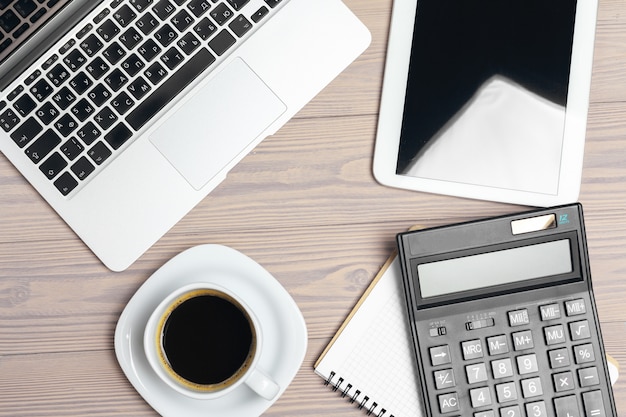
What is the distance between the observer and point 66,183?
57 cm

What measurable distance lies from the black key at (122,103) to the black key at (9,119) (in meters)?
0.09

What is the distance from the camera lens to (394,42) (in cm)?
59

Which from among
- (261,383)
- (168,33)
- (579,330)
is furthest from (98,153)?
(579,330)

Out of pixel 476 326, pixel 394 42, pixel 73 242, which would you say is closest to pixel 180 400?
pixel 73 242

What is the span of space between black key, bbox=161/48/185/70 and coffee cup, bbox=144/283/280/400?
0.21 meters

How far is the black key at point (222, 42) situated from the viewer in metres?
0.58

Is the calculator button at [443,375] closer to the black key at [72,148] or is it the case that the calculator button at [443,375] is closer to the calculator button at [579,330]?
the calculator button at [579,330]

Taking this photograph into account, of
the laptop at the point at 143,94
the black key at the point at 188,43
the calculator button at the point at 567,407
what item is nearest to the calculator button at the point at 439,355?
the calculator button at the point at 567,407

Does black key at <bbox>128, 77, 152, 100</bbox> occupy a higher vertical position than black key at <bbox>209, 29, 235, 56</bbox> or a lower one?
higher

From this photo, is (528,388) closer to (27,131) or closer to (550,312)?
(550,312)

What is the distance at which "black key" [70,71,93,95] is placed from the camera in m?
0.57

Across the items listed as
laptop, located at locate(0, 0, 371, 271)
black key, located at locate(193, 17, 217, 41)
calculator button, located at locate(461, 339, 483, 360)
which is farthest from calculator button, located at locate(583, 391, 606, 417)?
black key, located at locate(193, 17, 217, 41)

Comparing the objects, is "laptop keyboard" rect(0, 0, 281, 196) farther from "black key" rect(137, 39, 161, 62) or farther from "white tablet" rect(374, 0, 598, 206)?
"white tablet" rect(374, 0, 598, 206)

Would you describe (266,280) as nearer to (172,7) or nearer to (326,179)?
(326,179)
